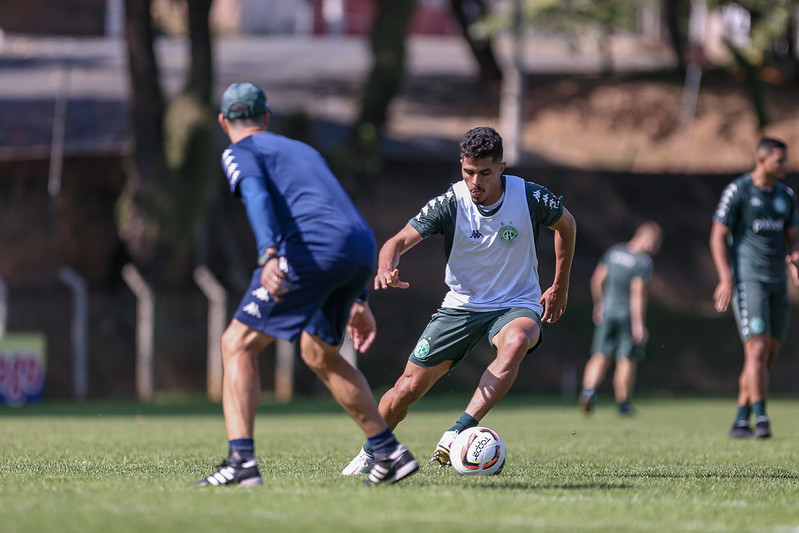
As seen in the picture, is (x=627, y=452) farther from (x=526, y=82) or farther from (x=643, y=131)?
(x=526, y=82)

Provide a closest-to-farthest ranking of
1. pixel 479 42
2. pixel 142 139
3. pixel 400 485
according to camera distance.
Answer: pixel 400 485 → pixel 142 139 → pixel 479 42

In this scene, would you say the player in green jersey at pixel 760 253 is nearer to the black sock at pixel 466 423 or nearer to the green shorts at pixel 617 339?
the black sock at pixel 466 423

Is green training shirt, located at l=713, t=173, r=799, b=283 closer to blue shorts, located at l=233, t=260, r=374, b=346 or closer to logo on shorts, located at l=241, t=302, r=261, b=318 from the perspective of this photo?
→ blue shorts, located at l=233, t=260, r=374, b=346

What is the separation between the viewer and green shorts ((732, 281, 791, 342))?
11.4m

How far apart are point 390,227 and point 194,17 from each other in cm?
735

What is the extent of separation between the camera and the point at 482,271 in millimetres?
8148

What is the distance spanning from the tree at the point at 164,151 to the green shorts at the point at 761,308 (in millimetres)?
13269

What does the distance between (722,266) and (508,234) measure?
12.0 ft

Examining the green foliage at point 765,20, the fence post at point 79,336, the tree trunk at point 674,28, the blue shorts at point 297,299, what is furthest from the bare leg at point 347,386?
the tree trunk at point 674,28

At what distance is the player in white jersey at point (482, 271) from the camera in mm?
7875

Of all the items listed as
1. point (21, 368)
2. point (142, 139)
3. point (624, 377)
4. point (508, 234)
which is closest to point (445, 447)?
point (508, 234)

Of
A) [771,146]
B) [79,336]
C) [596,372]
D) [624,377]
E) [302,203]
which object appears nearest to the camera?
[302,203]

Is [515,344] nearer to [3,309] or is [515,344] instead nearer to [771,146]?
[771,146]

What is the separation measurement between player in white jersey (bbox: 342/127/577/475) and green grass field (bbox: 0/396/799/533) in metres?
0.62
